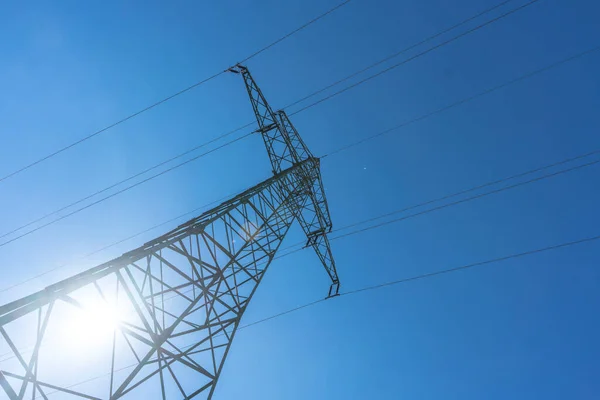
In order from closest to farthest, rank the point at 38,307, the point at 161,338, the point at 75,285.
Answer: the point at 38,307 < the point at 75,285 < the point at 161,338

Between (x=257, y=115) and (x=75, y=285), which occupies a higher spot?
(x=257, y=115)

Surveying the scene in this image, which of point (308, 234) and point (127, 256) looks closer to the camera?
point (127, 256)

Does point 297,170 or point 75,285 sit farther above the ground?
point 297,170

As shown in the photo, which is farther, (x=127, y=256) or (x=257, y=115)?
(x=257, y=115)

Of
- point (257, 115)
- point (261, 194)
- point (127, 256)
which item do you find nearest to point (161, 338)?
point (127, 256)

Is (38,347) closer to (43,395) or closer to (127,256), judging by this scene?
(43,395)

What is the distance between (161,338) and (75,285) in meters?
1.74

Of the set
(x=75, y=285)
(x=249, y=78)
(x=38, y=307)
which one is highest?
(x=249, y=78)

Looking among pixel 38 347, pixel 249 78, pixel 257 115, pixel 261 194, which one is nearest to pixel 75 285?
pixel 38 347

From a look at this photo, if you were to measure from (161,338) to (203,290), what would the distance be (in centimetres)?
120

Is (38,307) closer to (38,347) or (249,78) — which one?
(38,347)

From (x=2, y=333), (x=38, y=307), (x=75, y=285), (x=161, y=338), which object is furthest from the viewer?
(x=161, y=338)

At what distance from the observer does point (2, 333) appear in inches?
182

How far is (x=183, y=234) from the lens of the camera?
23.8 feet
